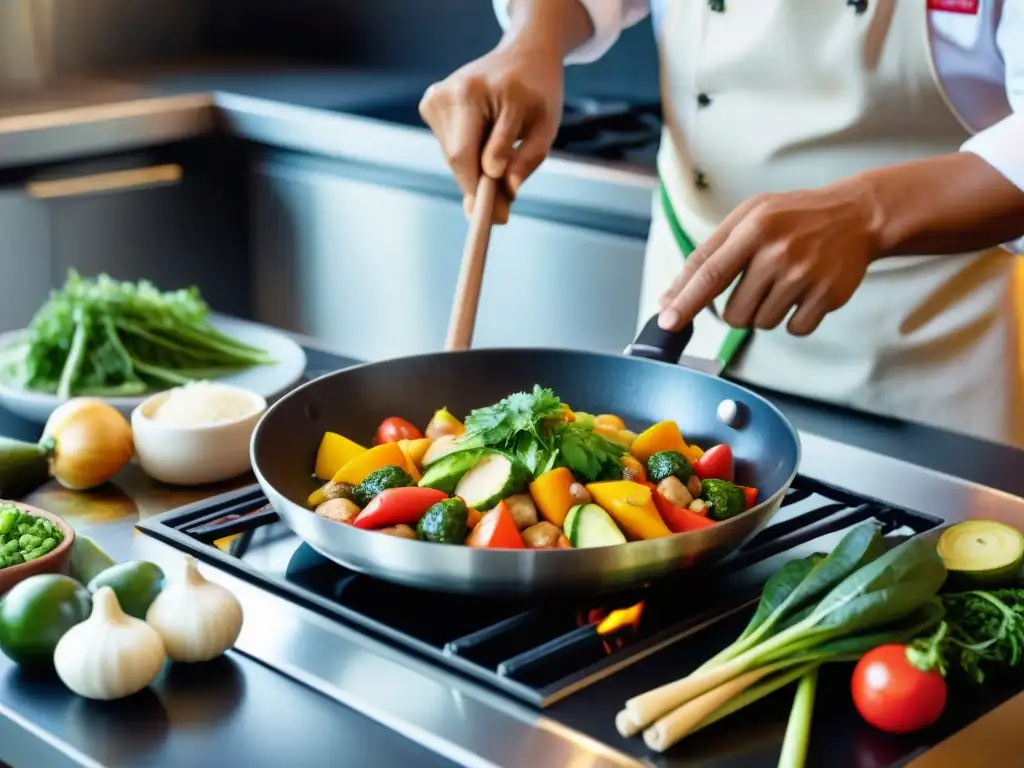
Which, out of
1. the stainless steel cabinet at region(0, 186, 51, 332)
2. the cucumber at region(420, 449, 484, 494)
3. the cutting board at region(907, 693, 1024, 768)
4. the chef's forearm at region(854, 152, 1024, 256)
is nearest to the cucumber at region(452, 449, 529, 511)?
the cucumber at region(420, 449, 484, 494)

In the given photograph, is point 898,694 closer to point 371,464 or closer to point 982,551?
point 982,551

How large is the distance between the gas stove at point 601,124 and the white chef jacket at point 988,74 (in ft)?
2.00

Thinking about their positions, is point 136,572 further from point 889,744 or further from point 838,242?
point 838,242

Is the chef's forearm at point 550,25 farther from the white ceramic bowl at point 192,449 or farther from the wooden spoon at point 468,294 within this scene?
the white ceramic bowl at point 192,449

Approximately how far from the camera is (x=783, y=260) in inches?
51.7

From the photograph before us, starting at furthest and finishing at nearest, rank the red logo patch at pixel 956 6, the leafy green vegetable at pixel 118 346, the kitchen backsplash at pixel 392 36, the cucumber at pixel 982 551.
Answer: the kitchen backsplash at pixel 392 36 → the red logo patch at pixel 956 6 → the leafy green vegetable at pixel 118 346 → the cucumber at pixel 982 551

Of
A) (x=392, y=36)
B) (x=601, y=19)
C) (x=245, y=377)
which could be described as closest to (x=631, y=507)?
(x=245, y=377)

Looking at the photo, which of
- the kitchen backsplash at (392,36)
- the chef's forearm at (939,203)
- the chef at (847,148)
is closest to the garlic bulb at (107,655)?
the chef at (847,148)

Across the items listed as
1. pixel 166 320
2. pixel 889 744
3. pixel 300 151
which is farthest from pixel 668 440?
pixel 300 151

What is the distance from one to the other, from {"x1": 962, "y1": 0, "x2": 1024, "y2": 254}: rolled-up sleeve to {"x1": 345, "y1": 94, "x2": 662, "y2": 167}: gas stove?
89 centimetres

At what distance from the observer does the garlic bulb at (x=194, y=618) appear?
0.97 meters

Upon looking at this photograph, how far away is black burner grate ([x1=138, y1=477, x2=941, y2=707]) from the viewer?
3.11 ft

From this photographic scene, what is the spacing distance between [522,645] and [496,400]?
43 centimetres

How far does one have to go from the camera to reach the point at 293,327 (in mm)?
3053
